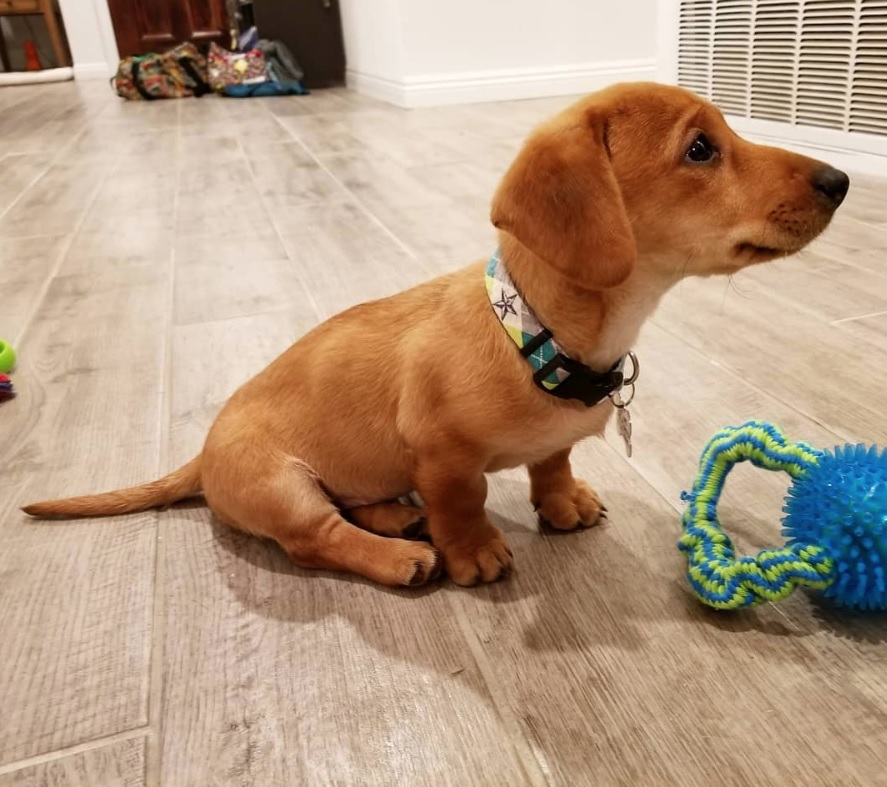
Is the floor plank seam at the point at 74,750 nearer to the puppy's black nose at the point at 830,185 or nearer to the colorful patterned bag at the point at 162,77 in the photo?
the puppy's black nose at the point at 830,185

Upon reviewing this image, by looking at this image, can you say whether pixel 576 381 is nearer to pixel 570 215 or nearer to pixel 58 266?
pixel 570 215

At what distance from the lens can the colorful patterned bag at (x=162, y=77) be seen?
273 inches

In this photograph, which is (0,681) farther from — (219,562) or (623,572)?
(623,572)

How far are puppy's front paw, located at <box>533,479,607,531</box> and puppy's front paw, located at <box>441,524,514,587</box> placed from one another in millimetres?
112

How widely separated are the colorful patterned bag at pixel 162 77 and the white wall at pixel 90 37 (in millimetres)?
2287

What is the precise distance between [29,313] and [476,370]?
164cm

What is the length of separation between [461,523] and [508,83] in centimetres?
516

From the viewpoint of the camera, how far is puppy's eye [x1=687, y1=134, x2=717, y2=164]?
1.00 m

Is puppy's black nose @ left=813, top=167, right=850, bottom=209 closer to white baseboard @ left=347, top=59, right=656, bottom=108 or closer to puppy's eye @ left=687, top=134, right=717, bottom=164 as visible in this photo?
puppy's eye @ left=687, top=134, right=717, bottom=164

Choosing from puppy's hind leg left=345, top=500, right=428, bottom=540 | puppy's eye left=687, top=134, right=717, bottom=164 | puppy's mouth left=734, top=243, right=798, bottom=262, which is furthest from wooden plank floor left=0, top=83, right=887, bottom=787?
puppy's eye left=687, top=134, right=717, bottom=164

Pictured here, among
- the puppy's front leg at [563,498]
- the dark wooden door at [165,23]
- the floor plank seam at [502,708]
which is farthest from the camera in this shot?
the dark wooden door at [165,23]

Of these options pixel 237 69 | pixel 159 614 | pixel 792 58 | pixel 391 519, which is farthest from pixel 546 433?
pixel 237 69

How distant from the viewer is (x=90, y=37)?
907cm

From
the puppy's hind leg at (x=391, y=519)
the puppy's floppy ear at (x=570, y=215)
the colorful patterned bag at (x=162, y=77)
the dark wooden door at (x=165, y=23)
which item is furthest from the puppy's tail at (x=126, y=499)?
the dark wooden door at (x=165, y=23)
